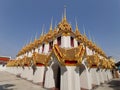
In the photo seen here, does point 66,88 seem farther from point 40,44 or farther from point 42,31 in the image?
point 42,31

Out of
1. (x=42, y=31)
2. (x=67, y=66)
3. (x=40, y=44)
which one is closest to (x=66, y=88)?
(x=67, y=66)

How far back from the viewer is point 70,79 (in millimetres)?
9680

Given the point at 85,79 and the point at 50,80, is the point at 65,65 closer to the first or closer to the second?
the point at 50,80

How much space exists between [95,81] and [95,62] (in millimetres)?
2490

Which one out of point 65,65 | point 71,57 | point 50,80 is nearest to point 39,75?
point 50,80

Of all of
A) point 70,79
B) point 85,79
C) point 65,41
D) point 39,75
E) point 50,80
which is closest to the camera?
point 70,79

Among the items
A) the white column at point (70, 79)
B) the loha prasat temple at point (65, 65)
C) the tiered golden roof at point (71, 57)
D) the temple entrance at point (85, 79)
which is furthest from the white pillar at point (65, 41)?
the white column at point (70, 79)

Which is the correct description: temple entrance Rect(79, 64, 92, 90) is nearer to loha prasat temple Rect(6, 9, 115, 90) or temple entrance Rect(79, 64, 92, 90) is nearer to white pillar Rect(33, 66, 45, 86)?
loha prasat temple Rect(6, 9, 115, 90)

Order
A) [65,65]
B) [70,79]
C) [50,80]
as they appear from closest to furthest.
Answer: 1. [70,79]
2. [65,65]
3. [50,80]

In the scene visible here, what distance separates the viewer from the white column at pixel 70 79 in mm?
9555

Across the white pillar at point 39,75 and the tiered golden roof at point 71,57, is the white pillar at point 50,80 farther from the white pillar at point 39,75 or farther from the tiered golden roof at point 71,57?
the white pillar at point 39,75

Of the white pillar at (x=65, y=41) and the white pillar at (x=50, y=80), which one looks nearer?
the white pillar at (x=50, y=80)

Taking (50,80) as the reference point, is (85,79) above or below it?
above

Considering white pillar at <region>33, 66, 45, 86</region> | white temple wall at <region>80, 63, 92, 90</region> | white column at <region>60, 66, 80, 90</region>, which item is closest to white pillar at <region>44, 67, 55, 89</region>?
white column at <region>60, 66, 80, 90</region>
